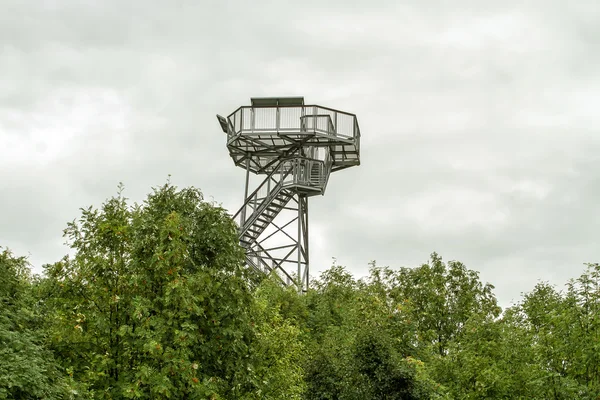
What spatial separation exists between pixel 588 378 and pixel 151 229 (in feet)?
43.5

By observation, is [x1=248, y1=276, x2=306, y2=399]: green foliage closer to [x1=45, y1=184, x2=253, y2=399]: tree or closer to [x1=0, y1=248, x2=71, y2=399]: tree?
[x1=45, y1=184, x2=253, y2=399]: tree

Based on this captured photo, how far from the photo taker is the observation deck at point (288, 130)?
42.9 metres

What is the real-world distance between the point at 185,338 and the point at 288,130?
78.6ft

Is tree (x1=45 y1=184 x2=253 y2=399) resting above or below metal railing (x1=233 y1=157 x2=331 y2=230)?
below

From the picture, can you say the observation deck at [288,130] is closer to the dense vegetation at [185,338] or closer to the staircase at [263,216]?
the staircase at [263,216]

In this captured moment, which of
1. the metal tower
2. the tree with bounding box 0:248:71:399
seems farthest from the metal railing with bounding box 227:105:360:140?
the tree with bounding box 0:248:71:399

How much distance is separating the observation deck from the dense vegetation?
14.7 meters

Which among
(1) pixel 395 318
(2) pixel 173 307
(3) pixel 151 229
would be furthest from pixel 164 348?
(1) pixel 395 318

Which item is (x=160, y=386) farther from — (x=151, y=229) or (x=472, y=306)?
(x=472, y=306)

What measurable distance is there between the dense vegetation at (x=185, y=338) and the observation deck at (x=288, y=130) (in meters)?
14.7

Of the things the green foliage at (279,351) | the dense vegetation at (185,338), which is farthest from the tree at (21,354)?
the green foliage at (279,351)

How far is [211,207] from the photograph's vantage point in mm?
23000

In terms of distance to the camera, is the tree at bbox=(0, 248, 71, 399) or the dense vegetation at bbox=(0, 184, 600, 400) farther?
the dense vegetation at bbox=(0, 184, 600, 400)

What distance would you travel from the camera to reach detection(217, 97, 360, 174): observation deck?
42.9 metres
